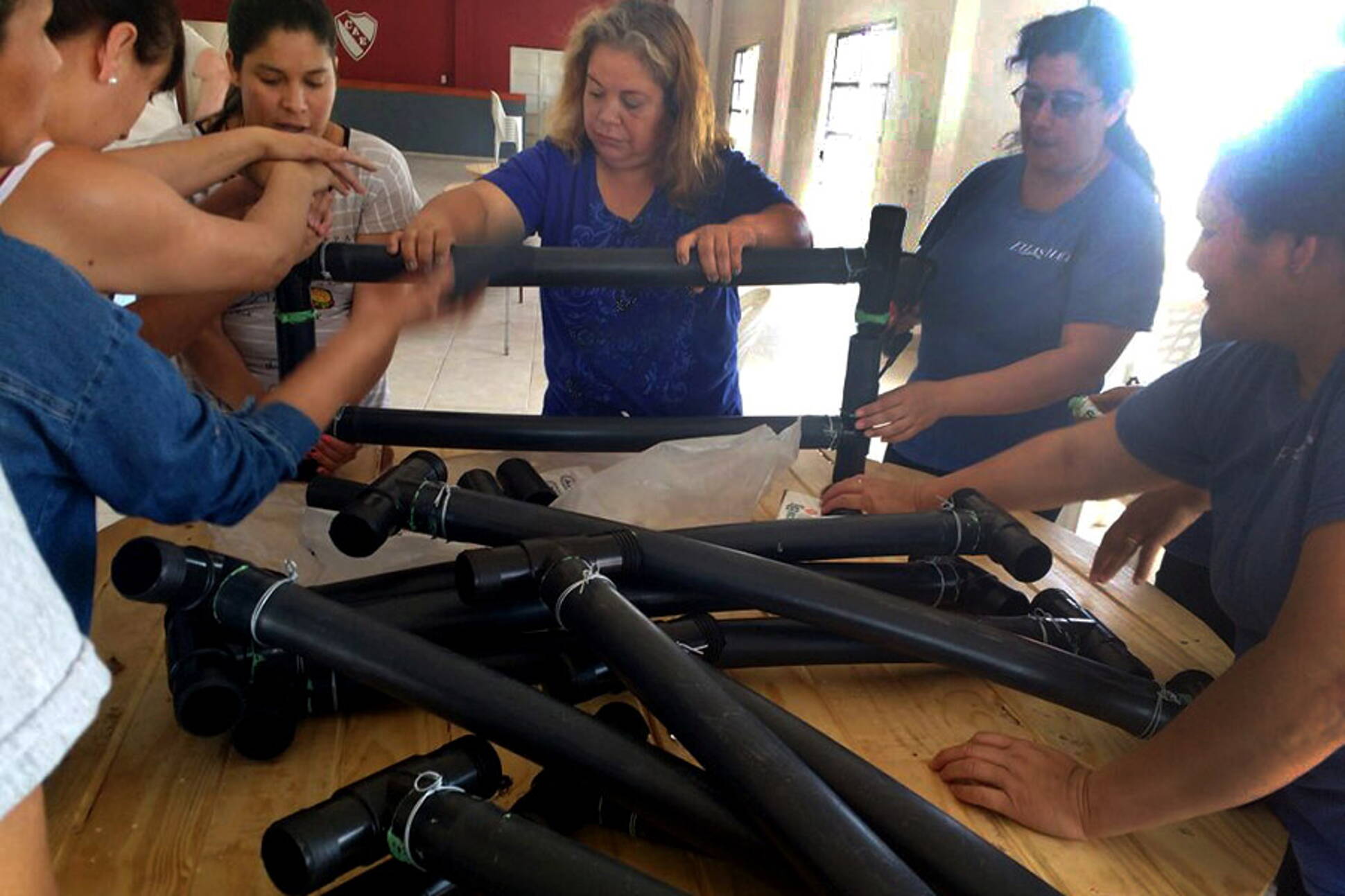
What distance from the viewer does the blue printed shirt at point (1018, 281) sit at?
1674mm

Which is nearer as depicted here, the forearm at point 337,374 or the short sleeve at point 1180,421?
the forearm at point 337,374

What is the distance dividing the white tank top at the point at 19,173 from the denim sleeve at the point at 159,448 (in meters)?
0.32

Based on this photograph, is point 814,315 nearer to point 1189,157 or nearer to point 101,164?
point 1189,157

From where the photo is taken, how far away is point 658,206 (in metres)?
1.71

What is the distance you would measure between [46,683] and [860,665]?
2.85ft

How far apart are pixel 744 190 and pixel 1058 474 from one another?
77 cm

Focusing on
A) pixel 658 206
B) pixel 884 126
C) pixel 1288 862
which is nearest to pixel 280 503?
pixel 658 206

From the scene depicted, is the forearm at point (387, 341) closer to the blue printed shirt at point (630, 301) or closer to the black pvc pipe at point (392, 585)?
the black pvc pipe at point (392, 585)

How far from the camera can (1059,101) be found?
169 cm

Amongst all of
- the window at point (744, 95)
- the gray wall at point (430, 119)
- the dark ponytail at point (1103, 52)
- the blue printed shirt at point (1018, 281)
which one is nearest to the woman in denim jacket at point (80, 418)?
the blue printed shirt at point (1018, 281)

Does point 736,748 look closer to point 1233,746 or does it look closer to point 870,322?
point 1233,746

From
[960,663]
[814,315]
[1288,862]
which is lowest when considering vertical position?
[814,315]

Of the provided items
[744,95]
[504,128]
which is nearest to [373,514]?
[504,128]

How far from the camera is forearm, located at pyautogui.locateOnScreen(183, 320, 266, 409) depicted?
5.56ft
